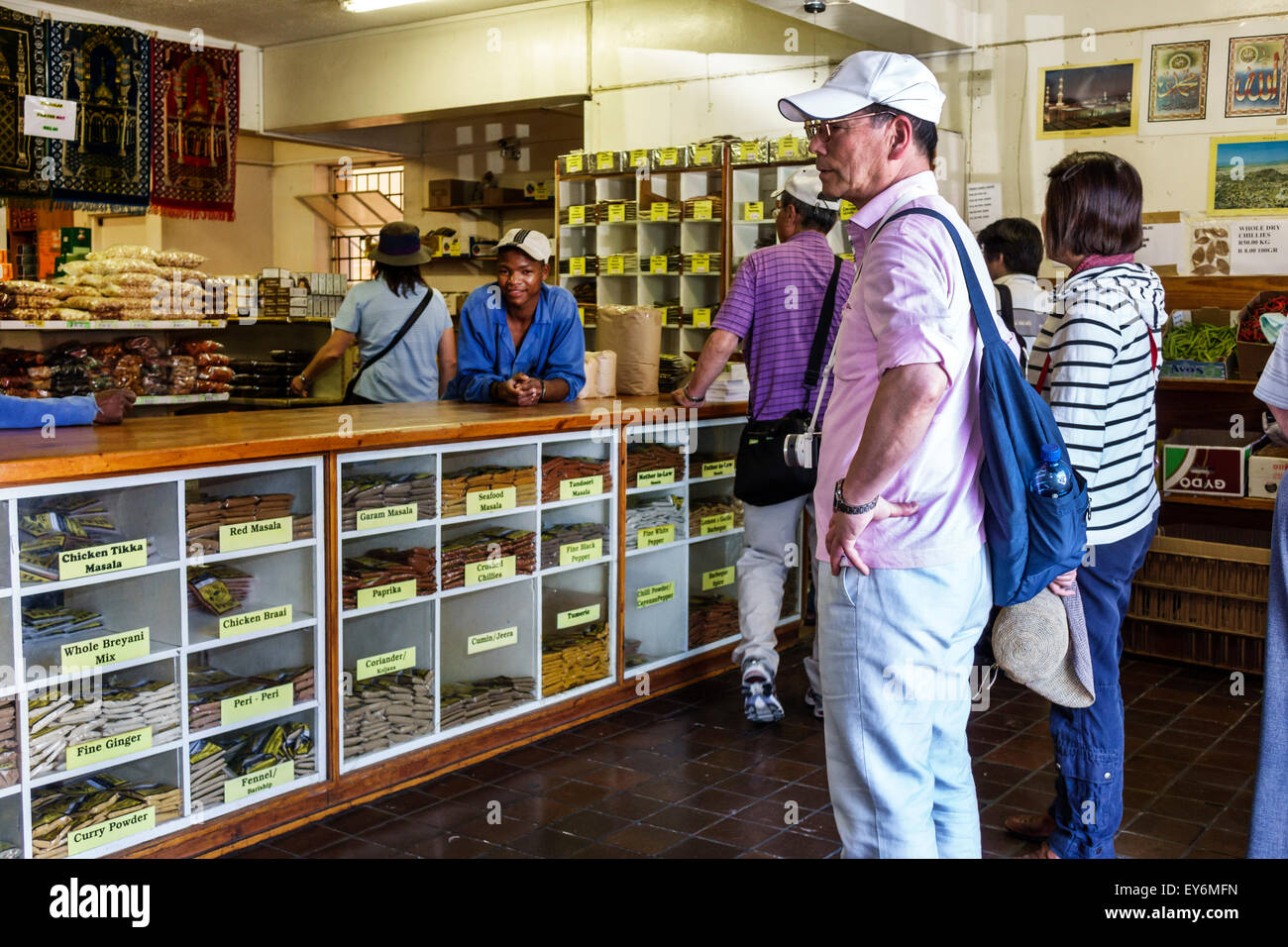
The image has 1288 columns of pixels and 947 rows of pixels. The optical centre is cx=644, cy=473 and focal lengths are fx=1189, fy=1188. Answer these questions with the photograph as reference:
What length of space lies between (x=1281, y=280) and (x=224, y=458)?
15.6ft

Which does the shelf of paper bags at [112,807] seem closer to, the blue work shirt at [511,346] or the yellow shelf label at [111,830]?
the yellow shelf label at [111,830]

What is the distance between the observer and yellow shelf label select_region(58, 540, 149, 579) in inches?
115

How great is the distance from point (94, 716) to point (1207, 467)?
4748mm

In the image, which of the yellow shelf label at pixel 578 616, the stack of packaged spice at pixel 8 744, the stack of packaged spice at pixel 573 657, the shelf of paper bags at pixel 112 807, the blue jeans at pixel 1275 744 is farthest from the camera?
the yellow shelf label at pixel 578 616

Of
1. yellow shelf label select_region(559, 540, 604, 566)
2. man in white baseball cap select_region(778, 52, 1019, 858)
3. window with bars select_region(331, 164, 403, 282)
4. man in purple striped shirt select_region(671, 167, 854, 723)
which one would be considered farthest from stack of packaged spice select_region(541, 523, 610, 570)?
window with bars select_region(331, 164, 403, 282)

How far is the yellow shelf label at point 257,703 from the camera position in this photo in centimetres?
330

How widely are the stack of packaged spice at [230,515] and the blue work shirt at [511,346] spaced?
1.47 m

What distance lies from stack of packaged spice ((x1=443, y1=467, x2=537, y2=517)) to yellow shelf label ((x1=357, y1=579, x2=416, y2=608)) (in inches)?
11.6

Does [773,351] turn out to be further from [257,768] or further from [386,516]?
[257,768]

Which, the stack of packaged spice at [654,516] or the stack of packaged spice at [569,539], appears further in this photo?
the stack of packaged spice at [654,516]

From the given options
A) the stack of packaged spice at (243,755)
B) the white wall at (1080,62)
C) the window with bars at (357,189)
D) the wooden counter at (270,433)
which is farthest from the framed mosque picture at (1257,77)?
the window with bars at (357,189)

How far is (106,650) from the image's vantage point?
301cm

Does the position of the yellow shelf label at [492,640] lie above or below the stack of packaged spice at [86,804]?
above
